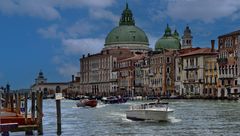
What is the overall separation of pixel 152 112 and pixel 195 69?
61.8m

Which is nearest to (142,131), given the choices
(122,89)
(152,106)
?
(152,106)

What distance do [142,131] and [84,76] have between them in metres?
120

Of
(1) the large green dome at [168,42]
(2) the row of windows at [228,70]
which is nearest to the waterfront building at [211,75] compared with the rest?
(2) the row of windows at [228,70]

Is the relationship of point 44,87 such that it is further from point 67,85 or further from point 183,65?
point 183,65

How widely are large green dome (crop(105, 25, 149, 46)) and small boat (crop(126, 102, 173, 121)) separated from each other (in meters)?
102

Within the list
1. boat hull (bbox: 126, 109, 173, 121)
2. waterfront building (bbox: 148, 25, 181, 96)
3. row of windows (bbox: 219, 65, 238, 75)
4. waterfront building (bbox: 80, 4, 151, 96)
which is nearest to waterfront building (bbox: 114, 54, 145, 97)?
waterfront building (bbox: 80, 4, 151, 96)

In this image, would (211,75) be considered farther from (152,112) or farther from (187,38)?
(152,112)

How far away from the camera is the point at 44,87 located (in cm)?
17750

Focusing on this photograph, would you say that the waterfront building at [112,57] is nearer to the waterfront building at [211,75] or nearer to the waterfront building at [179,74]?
the waterfront building at [179,74]

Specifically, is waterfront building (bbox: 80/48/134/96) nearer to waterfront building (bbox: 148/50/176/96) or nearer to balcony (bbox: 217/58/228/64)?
waterfront building (bbox: 148/50/176/96)

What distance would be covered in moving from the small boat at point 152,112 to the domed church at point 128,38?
10197 centimetres

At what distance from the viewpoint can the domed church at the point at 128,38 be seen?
136 metres

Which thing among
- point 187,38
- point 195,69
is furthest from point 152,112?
point 187,38

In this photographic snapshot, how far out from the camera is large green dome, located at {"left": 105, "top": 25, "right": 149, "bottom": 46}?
136625 millimetres
